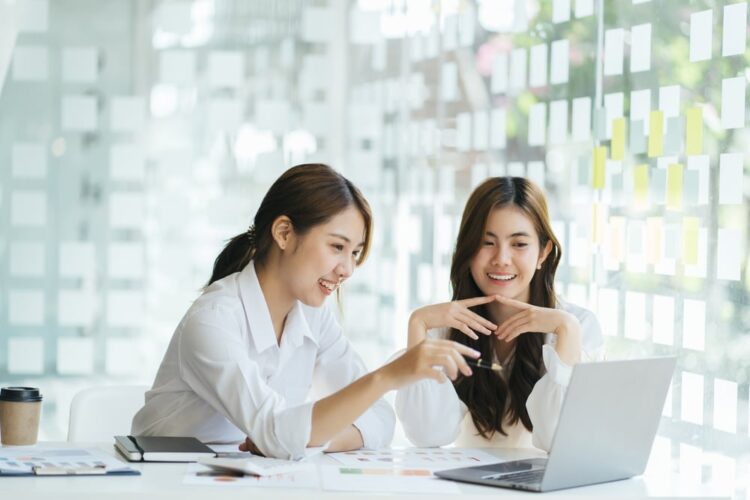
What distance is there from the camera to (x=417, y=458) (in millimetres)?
2248

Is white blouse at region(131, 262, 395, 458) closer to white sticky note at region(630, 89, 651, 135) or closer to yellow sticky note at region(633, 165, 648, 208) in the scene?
yellow sticky note at region(633, 165, 648, 208)

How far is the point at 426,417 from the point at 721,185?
1.07 metres

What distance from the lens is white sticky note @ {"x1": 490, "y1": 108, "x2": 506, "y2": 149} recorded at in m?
4.30

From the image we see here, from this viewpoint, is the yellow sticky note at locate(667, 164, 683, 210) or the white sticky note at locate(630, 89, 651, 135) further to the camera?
the white sticky note at locate(630, 89, 651, 135)

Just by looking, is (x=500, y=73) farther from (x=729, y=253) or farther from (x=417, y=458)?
(x=417, y=458)

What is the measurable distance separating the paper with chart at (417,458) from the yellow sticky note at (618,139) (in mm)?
1606

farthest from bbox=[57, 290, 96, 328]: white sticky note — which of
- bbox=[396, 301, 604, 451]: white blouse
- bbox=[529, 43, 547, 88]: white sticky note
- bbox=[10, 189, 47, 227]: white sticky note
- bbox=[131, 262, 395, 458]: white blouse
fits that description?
bbox=[529, 43, 547, 88]: white sticky note

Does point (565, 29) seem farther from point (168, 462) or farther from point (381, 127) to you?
point (168, 462)

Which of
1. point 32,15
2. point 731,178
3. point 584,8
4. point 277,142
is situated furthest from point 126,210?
point 731,178

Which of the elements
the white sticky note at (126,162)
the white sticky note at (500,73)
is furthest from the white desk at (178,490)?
the white sticky note at (500,73)

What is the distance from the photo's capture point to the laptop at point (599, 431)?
1913 millimetres

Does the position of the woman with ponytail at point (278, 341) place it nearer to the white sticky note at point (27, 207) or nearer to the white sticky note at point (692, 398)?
the white sticky note at point (692, 398)

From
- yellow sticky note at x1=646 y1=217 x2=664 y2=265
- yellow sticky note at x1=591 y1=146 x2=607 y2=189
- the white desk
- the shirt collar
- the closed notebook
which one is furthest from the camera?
yellow sticky note at x1=591 y1=146 x2=607 y2=189

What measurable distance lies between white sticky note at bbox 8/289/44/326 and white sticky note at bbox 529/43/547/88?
6.83ft
